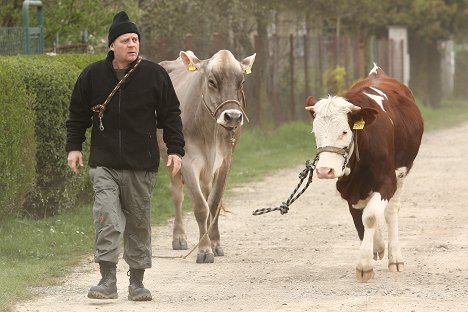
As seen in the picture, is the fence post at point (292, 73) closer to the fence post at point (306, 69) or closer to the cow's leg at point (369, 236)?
the fence post at point (306, 69)

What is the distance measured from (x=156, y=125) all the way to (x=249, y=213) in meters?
6.22

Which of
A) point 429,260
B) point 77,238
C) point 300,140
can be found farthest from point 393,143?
point 300,140

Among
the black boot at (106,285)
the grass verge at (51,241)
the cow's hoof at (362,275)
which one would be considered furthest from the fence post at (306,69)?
the black boot at (106,285)

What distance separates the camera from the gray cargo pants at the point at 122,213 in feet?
33.6

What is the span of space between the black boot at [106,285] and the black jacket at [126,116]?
2.40 ft

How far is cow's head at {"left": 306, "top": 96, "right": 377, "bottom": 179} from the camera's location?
36.7 feet

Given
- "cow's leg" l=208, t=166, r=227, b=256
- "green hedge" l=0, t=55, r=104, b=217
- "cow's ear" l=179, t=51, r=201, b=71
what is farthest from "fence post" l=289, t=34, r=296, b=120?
"cow's ear" l=179, t=51, r=201, b=71

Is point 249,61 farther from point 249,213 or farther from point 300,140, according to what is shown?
point 300,140

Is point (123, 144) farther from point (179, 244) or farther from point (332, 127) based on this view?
point (179, 244)

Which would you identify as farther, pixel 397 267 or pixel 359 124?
pixel 397 267

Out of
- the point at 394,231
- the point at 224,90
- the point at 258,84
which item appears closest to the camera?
the point at 394,231

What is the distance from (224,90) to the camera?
13039mm

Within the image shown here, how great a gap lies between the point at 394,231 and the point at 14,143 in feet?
12.9

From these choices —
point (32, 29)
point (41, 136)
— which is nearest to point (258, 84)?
point (32, 29)
